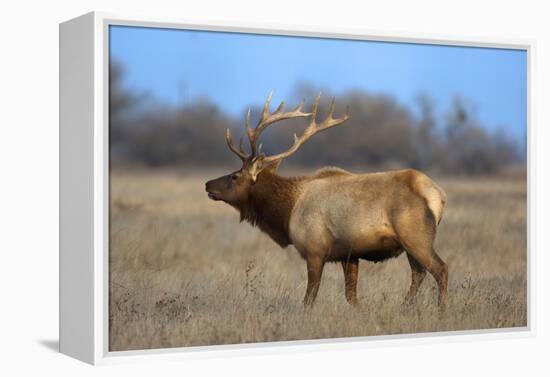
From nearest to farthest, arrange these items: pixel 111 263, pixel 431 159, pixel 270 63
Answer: pixel 111 263 < pixel 270 63 < pixel 431 159

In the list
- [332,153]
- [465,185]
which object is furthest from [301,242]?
[465,185]

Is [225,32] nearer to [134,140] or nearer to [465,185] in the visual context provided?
[134,140]

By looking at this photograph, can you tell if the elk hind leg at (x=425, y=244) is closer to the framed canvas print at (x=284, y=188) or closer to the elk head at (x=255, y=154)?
the framed canvas print at (x=284, y=188)

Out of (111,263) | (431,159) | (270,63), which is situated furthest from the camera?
(431,159)

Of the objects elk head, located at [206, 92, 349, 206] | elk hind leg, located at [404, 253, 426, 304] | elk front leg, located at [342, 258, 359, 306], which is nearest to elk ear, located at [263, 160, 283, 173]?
elk head, located at [206, 92, 349, 206]

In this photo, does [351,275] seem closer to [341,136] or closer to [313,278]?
[313,278]

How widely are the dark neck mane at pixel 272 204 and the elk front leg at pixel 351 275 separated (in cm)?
60

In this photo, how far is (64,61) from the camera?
13.2 m

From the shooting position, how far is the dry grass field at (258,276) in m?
12.9

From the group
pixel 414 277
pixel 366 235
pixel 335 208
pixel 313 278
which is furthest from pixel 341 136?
pixel 414 277

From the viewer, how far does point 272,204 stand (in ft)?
46.4

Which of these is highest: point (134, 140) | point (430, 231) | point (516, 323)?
point (134, 140)

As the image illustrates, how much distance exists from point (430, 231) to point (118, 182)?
310cm

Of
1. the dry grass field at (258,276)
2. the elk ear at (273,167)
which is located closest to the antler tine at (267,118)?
the elk ear at (273,167)
